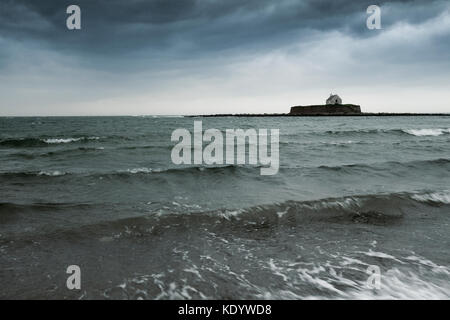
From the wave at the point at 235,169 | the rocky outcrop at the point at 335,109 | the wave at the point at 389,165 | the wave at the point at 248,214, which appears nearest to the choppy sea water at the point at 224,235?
the wave at the point at 248,214

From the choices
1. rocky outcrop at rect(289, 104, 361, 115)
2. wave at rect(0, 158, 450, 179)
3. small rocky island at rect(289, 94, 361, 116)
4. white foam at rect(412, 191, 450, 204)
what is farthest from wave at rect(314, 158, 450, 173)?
rocky outcrop at rect(289, 104, 361, 115)

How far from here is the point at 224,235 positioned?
6402 mm

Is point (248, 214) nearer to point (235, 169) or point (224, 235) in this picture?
point (224, 235)

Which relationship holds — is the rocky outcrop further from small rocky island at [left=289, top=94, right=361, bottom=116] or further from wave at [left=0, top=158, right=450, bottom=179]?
wave at [left=0, top=158, right=450, bottom=179]

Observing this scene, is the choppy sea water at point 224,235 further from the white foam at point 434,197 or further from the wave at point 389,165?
the wave at point 389,165

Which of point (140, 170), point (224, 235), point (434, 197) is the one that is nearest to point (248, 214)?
point (224, 235)

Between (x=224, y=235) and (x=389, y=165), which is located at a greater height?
(x=389, y=165)

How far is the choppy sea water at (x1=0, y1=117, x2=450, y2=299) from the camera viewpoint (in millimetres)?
4352

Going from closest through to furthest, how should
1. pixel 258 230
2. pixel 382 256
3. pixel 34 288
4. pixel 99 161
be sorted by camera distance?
pixel 34 288, pixel 382 256, pixel 258 230, pixel 99 161

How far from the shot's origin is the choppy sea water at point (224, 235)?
4352 mm
